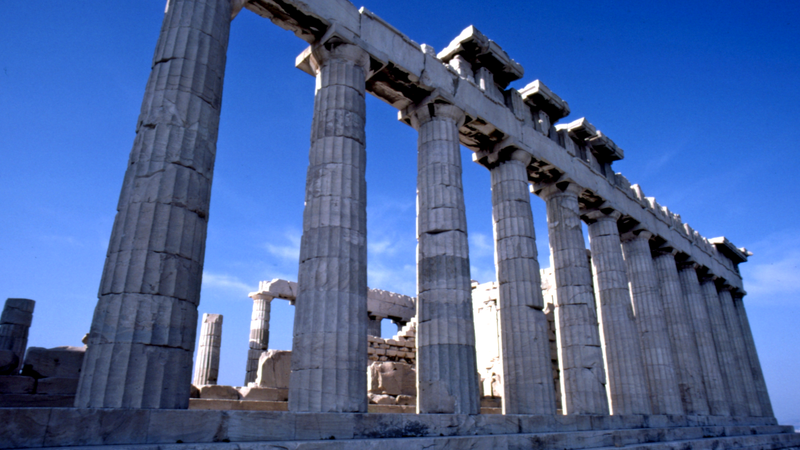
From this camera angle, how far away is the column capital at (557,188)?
19.1 meters

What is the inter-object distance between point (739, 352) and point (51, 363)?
3054 centimetres

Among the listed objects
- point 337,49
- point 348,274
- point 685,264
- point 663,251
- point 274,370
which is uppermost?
point 337,49

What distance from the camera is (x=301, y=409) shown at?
967cm

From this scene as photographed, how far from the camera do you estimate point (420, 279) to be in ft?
44.2

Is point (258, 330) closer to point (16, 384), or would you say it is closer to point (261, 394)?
point (261, 394)

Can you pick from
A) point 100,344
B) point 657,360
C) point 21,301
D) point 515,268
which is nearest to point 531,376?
point 515,268

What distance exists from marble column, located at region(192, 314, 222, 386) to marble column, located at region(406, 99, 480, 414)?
1435 cm

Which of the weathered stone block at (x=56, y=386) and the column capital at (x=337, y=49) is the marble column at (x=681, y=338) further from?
the weathered stone block at (x=56, y=386)

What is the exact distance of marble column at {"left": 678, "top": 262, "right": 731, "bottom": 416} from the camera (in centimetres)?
2331

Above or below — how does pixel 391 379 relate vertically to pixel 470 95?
below

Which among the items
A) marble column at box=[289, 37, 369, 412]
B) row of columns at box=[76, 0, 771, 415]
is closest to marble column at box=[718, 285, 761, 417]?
row of columns at box=[76, 0, 771, 415]

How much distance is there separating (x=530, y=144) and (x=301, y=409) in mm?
11834

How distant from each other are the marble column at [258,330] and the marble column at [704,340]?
20.3 m

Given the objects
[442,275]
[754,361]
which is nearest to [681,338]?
[754,361]
